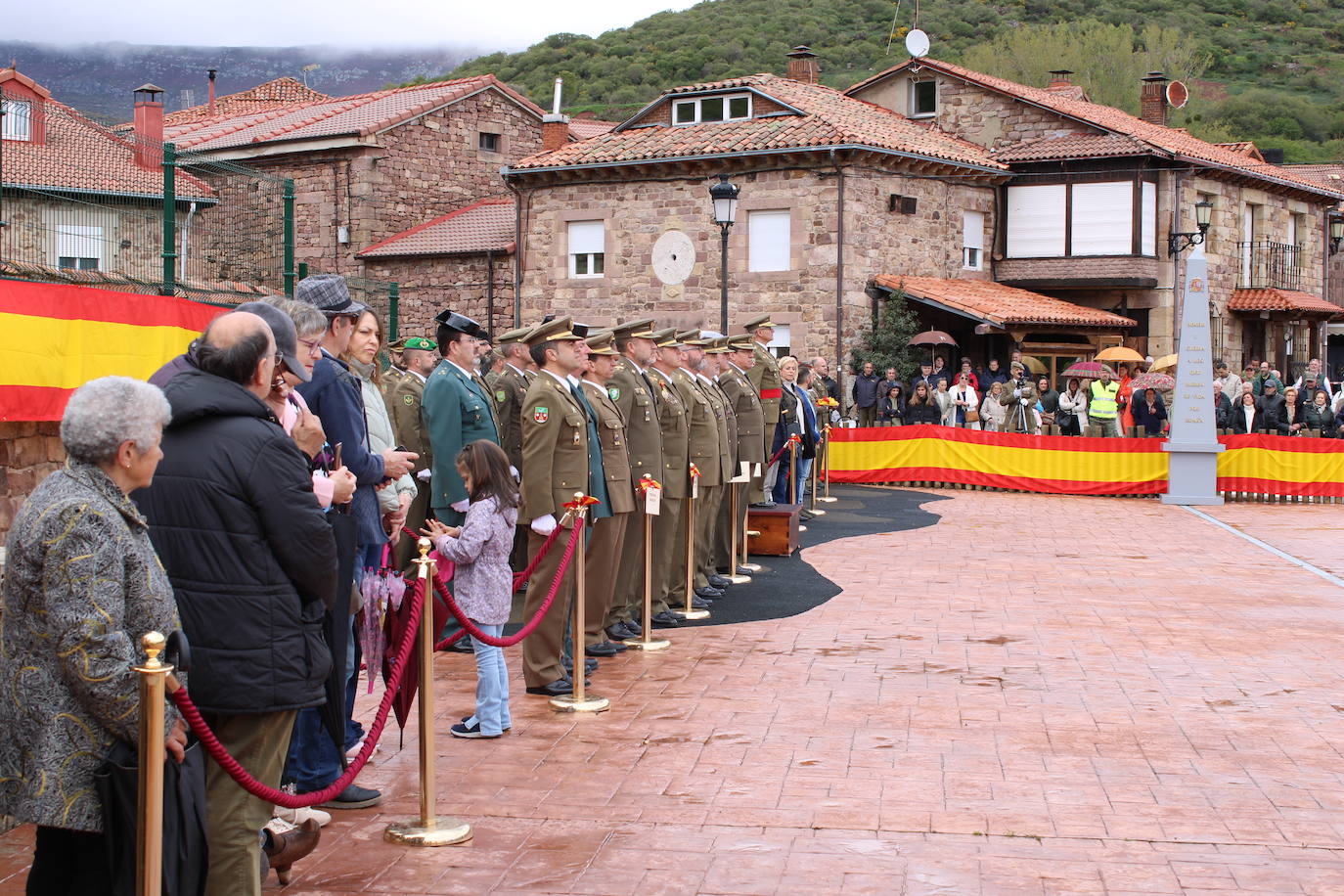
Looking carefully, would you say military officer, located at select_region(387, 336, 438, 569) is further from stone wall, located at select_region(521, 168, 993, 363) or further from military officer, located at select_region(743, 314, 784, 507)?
stone wall, located at select_region(521, 168, 993, 363)

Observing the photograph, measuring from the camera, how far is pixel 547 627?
8.00 m

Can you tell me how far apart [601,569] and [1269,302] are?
102 ft

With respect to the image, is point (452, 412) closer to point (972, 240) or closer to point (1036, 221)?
point (972, 240)

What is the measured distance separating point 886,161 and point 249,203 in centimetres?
Answer: 1968

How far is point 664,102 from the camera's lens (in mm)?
32219

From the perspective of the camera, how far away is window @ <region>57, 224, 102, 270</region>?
27.6 feet

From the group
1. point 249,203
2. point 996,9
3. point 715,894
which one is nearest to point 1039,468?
point 249,203

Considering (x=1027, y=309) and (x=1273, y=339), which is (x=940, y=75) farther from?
(x=1273, y=339)

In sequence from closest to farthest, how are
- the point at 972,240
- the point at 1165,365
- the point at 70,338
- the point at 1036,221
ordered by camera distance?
the point at 70,338, the point at 1165,365, the point at 972,240, the point at 1036,221

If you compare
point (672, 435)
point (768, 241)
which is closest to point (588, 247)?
point (768, 241)

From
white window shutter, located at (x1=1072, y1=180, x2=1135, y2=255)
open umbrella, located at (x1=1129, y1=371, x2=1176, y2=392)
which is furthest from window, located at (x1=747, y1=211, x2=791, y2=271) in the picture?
open umbrella, located at (x1=1129, y1=371, x2=1176, y2=392)

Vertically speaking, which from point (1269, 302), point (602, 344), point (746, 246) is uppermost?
point (746, 246)

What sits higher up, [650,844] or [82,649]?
[82,649]

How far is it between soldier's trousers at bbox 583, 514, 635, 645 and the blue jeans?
1596 mm
